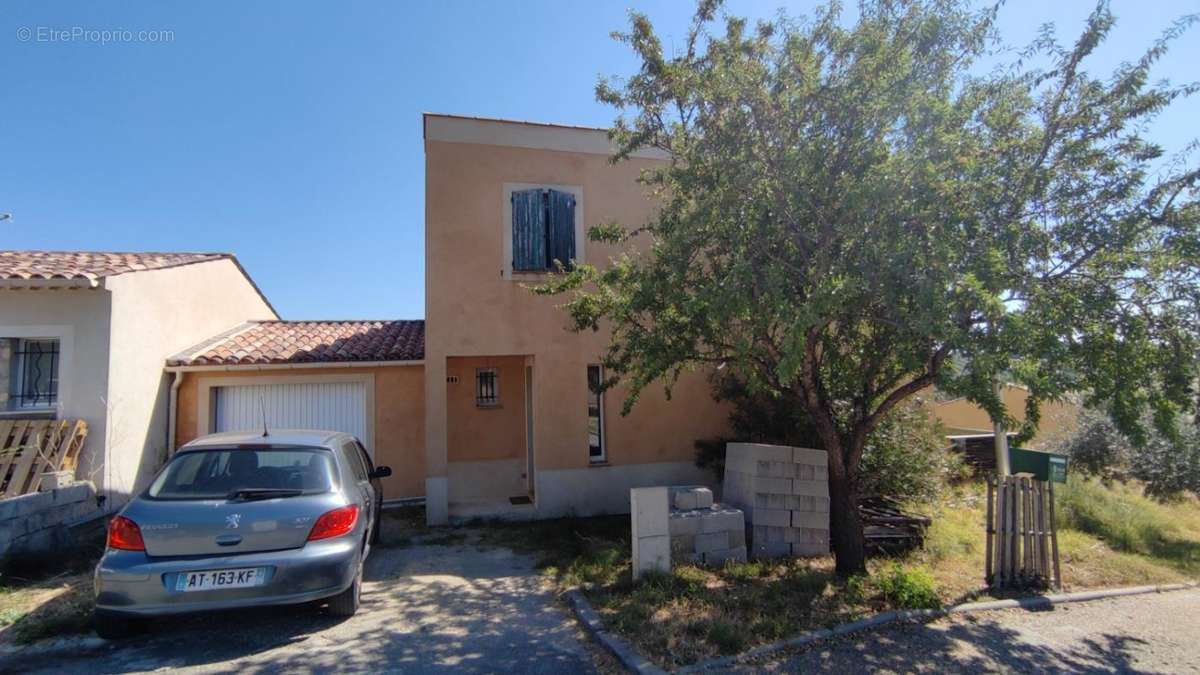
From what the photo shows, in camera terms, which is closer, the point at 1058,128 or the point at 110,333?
the point at 1058,128

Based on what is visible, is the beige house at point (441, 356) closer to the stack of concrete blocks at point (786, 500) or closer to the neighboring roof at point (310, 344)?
the neighboring roof at point (310, 344)

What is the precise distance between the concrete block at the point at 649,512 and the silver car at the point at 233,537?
2523 mm

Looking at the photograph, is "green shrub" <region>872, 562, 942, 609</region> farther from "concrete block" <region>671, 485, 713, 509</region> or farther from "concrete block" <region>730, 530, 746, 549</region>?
"concrete block" <region>671, 485, 713, 509</region>

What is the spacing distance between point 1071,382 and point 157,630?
23.5ft

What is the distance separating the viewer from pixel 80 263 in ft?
28.2

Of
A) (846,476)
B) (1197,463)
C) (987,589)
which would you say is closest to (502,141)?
(846,476)

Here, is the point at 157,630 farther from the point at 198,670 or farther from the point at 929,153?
the point at 929,153

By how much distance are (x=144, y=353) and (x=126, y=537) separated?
5644 millimetres

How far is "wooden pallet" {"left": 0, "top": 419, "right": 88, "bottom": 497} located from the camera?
7.24 metres

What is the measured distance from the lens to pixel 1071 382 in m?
4.20

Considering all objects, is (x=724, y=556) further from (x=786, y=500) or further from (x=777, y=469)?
(x=777, y=469)

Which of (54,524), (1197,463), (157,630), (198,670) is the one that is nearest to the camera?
(198,670)

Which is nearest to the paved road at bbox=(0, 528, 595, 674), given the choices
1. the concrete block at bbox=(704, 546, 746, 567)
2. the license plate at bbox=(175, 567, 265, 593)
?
the license plate at bbox=(175, 567, 265, 593)

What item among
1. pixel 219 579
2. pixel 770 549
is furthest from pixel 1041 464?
pixel 219 579
